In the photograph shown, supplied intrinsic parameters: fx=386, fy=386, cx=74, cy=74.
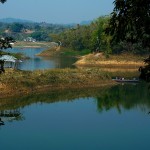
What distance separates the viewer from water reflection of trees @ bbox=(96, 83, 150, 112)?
38.0m

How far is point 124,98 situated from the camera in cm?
4166

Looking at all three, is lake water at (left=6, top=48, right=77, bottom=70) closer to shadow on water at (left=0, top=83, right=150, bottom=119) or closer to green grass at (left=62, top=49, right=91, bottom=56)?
green grass at (left=62, top=49, right=91, bottom=56)

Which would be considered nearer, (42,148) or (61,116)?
(42,148)

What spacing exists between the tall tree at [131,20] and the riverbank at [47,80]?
31620 mm

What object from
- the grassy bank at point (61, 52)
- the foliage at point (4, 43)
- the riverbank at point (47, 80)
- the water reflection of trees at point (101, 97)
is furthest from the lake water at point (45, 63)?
the foliage at point (4, 43)

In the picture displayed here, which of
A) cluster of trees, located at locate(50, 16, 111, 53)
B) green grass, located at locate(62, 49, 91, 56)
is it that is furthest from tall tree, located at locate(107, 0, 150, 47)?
green grass, located at locate(62, 49, 91, 56)

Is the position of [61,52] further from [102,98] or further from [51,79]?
[102,98]

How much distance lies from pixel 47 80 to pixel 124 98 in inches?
389

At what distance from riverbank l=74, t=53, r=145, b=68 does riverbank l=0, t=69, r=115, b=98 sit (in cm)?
2427

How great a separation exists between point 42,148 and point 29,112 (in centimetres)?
1142

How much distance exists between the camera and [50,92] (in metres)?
43.7

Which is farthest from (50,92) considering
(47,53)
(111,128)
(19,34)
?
(19,34)

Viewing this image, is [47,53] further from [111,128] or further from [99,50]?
[111,128]

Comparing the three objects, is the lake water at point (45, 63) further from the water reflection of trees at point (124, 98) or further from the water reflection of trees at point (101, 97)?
the water reflection of trees at point (124, 98)
